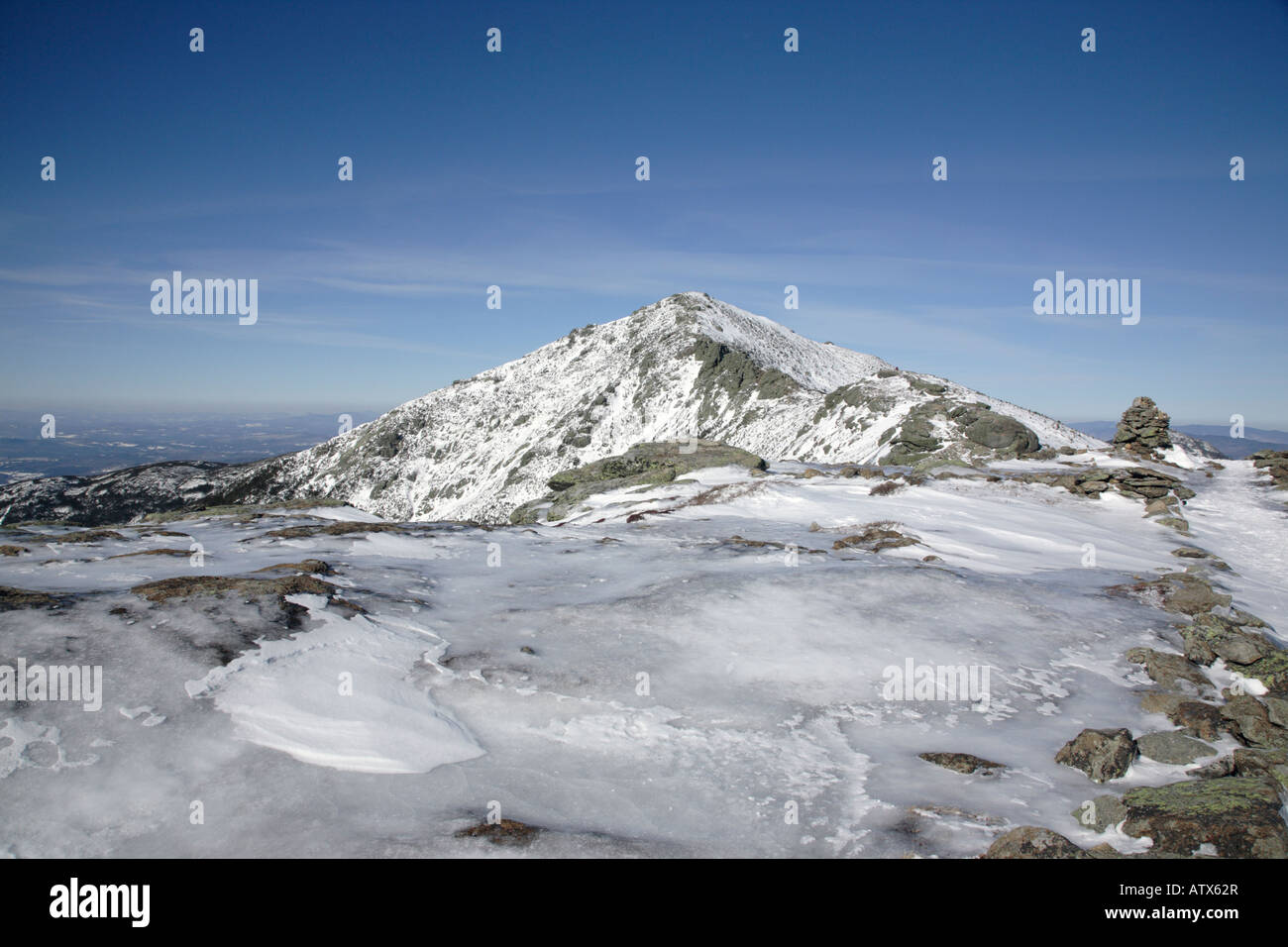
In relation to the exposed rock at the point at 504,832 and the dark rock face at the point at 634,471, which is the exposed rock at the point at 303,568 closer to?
the exposed rock at the point at 504,832

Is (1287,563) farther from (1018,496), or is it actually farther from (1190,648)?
(1190,648)

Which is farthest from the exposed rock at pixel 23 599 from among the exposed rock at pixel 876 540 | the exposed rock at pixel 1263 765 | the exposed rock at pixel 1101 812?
the exposed rock at pixel 876 540

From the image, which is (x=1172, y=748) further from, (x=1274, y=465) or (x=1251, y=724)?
(x=1274, y=465)

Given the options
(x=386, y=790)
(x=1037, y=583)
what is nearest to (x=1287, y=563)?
(x=1037, y=583)

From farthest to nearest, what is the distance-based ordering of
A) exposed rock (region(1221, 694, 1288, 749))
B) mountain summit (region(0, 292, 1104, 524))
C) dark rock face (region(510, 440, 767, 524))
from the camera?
mountain summit (region(0, 292, 1104, 524)) → dark rock face (region(510, 440, 767, 524)) → exposed rock (region(1221, 694, 1288, 749))

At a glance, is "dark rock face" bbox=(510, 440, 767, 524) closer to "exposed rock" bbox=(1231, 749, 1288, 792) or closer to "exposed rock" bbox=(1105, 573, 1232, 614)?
"exposed rock" bbox=(1105, 573, 1232, 614)

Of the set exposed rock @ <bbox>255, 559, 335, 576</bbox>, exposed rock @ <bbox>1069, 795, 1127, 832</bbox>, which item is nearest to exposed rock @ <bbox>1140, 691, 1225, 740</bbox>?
exposed rock @ <bbox>1069, 795, 1127, 832</bbox>

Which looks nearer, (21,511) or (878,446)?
(878,446)
